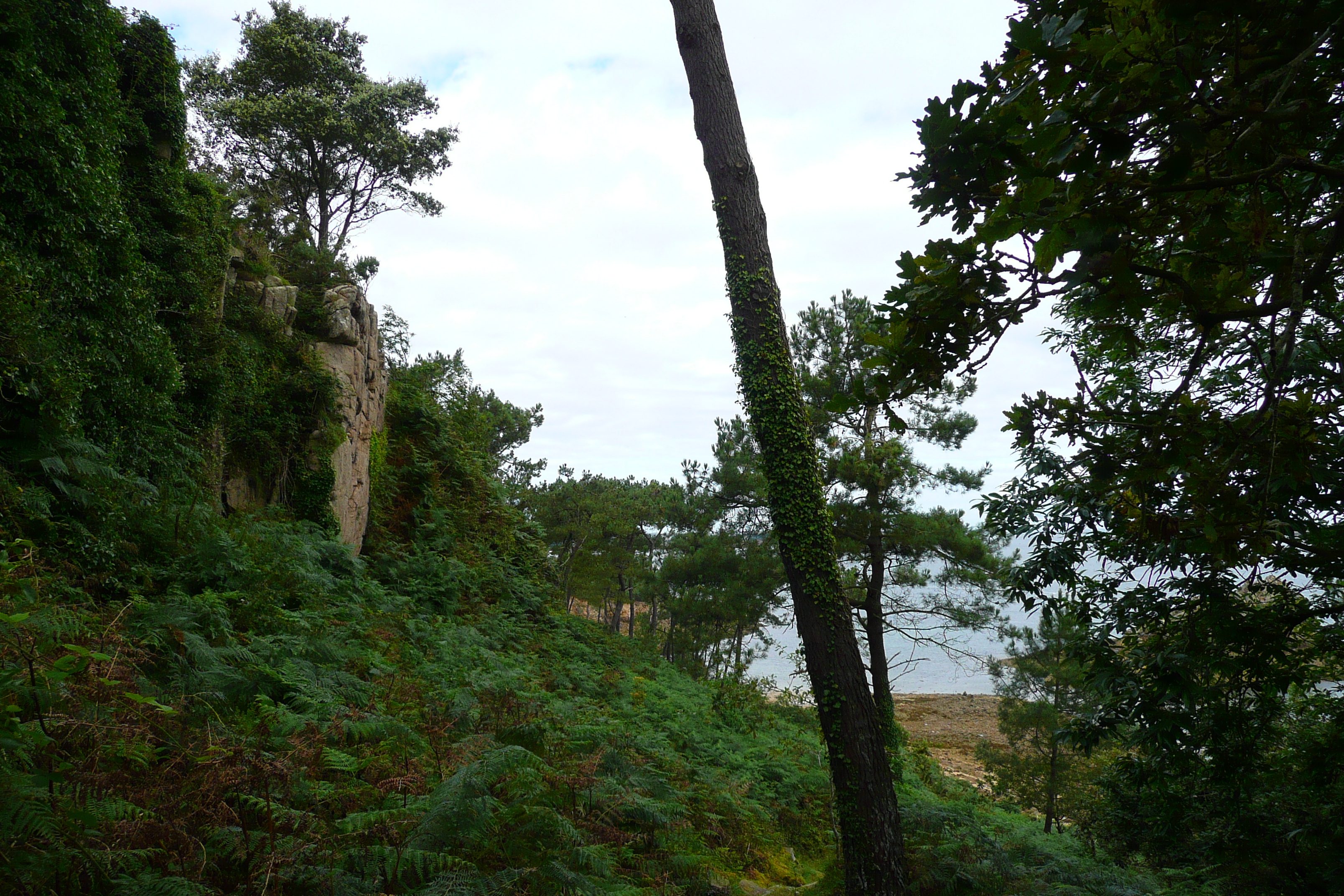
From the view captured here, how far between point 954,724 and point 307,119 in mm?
35083

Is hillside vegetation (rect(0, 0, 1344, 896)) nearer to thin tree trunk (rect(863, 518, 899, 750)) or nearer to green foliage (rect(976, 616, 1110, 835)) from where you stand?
thin tree trunk (rect(863, 518, 899, 750))

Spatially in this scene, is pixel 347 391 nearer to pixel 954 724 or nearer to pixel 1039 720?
pixel 1039 720

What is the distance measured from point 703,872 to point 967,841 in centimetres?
333

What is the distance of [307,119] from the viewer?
19453 millimetres

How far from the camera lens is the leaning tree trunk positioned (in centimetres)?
534

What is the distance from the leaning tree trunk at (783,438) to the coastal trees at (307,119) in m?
16.2

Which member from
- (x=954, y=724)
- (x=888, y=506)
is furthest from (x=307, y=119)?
(x=954, y=724)

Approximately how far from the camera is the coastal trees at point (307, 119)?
762 inches

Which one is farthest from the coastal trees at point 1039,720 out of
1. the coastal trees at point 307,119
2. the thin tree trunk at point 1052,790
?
the coastal trees at point 307,119

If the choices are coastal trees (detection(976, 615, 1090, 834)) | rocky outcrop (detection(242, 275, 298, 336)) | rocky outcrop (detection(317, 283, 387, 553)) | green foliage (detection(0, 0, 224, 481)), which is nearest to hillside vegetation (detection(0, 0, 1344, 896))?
green foliage (detection(0, 0, 224, 481))

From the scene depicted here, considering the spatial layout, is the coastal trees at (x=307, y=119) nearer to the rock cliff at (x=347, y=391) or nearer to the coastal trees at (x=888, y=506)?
the rock cliff at (x=347, y=391)

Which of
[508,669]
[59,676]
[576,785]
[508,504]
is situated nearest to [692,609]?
[508,504]

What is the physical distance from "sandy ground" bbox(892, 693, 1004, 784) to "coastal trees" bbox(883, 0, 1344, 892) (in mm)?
19737

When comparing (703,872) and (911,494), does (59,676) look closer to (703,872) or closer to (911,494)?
(703,872)
